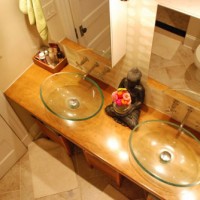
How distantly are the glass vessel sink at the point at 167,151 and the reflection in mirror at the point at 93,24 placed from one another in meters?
0.48

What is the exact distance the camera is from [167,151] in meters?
1.33

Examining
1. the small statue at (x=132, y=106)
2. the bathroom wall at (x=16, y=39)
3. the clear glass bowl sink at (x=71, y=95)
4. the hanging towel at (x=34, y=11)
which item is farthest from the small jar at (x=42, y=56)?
the small statue at (x=132, y=106)

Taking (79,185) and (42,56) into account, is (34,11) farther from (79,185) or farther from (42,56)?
(79,185)

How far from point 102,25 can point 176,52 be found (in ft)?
1.26

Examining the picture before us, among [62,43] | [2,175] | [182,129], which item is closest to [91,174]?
[2,175]

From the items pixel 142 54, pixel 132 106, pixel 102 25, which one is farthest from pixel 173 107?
pixel 102 25

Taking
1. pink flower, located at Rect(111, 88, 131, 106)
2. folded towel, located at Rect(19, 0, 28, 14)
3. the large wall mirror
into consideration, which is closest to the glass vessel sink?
pink flower, located at Rect(111, 88, 131, 106)

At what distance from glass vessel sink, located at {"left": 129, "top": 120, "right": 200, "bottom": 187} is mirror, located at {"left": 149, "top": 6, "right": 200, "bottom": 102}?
0.28 meters

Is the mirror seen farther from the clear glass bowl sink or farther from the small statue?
the clear glass bowl sink

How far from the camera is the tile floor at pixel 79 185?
1.87 m

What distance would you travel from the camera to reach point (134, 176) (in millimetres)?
1247

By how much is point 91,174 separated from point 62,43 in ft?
3.54

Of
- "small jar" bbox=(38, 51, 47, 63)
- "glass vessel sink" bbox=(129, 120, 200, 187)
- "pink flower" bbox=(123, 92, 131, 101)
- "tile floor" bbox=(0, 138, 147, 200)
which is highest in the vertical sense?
"pink flower" bbox=(123, 92, 131, 101)

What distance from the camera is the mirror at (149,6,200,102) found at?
0.93 m
